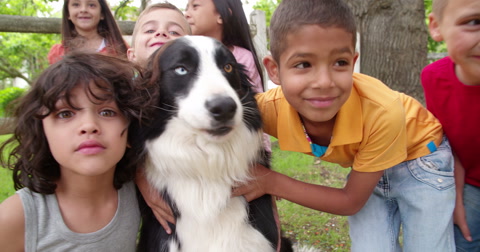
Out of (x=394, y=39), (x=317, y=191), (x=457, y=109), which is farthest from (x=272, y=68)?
(x=394, y=39)

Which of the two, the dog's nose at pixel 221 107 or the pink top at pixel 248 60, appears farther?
the pink top at pixel 248 60

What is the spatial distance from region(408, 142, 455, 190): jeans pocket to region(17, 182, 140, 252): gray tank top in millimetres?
1691

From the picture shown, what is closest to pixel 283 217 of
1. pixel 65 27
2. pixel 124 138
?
pixel 124 138

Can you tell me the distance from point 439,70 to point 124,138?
1788mm

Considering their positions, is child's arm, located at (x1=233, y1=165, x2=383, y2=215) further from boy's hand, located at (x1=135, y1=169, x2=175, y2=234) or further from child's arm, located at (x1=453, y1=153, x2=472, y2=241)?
child's arm, located at (x1=453, y1=153, x2=472, y2=241)

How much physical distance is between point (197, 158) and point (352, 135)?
31.9 inches

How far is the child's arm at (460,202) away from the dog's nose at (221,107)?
144 centimetres

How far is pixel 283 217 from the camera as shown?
3697 millimetres

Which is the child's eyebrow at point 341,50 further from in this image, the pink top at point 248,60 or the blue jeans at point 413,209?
the pink top at point 248,60

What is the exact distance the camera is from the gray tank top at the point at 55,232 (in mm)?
1806

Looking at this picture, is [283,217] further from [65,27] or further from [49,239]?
[65,27]

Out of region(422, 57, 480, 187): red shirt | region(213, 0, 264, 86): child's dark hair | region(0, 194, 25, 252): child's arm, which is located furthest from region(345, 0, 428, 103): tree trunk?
region(0, 194, 25, 252): child's arm

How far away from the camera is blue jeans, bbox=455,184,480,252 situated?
7.00 ft

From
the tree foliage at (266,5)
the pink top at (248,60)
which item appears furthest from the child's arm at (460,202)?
the tree foliage at (266,5)
